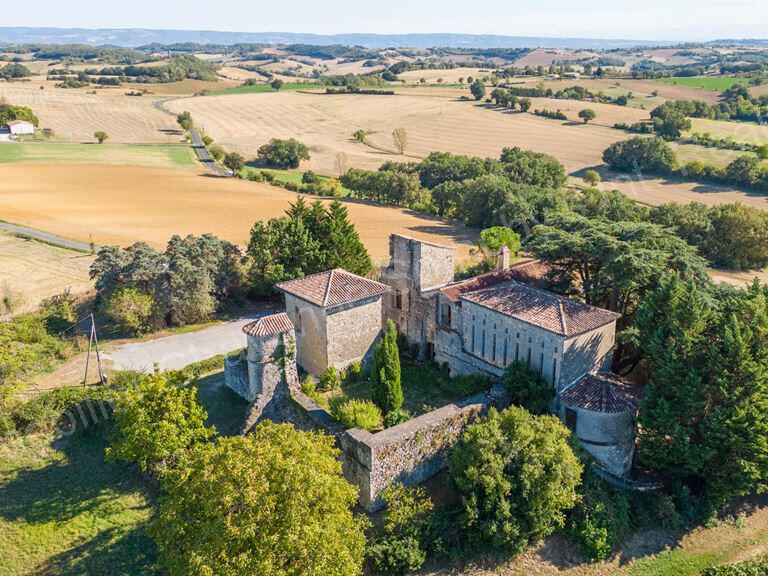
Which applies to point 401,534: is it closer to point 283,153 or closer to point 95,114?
point 283,153

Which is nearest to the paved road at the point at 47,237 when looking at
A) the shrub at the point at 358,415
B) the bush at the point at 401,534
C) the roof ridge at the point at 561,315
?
the shrub at the point at 358,415

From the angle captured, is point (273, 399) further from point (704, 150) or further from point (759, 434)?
point (704, 150)

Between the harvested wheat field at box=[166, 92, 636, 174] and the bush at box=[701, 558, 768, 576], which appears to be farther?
the harvested wheat field at box=[166, 92, 636, 174]

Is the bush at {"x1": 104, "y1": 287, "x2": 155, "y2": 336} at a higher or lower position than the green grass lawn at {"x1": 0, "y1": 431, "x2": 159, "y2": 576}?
higher

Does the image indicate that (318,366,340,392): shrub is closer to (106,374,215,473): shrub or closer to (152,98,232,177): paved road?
(106,374,215,473): shrub

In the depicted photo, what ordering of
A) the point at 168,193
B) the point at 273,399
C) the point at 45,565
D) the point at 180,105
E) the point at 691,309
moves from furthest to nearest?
the point at 180,105
the point at 168,193
the point at 273,399
the point at 691,309
the point at 45,565

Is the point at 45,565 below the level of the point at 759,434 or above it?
below

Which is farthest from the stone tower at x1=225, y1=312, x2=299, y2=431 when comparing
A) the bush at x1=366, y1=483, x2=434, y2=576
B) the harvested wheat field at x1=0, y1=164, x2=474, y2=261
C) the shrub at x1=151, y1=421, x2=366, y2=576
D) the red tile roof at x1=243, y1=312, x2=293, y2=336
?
the harvested wheat field at x1=0, y1=164, x2=474, y2=261

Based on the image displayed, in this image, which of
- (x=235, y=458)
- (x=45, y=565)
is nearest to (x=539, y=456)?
(x=235, y=458)

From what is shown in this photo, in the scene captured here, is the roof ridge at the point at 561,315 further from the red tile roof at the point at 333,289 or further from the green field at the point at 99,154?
the green field at the point at 99,154
